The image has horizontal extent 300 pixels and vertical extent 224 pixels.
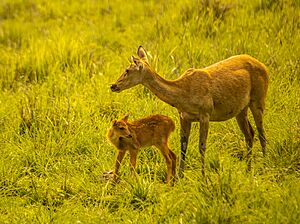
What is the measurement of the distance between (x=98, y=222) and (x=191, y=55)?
12.8ft

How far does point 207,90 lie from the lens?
5516 millimetres

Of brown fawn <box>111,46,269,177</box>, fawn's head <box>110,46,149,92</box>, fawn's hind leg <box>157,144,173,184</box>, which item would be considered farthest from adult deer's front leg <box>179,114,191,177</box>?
fawn's head <box>110,46,149,92</box>

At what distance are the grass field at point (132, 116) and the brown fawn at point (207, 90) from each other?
33cm

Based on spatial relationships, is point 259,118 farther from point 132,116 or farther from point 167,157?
point 132,116

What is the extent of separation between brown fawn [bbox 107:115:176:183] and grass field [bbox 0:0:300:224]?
7.6 inches

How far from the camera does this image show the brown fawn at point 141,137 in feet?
18.7

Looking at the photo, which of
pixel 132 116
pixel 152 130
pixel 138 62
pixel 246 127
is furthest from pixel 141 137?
pixel 132 116

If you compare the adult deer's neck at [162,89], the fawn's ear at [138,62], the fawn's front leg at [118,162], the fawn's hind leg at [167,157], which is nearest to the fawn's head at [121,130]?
the fawn's front leg at [118,162]

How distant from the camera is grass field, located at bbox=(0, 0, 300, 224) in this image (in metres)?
5.00

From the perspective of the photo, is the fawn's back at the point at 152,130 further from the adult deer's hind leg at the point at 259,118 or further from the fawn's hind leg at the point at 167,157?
the adult deer's hind leg at the point at 259,118

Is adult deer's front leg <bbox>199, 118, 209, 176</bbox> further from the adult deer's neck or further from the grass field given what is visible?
the adult deer's neck

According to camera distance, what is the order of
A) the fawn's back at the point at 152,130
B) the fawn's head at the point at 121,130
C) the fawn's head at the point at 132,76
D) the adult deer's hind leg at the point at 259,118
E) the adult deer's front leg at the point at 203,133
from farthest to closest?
the adult deer's hind leg at the point at 259,118
the fawn's back at the point at 152,130
the fawn's head at the point at 121,130
the adult deer's front leg at the point at 203,133
the fawn's head at the point at 132,76

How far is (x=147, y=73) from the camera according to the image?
5.41m

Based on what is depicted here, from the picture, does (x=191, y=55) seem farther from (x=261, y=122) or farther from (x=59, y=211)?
(x=59, y=211)
